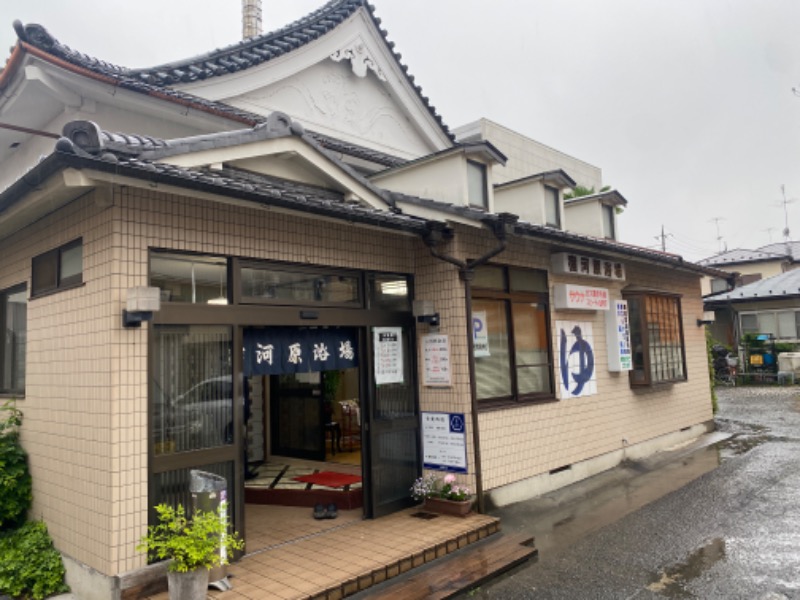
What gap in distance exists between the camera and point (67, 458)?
5574 mm

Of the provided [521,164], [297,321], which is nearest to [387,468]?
[297,321]

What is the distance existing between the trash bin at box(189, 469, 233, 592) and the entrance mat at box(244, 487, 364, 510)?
2.64 m

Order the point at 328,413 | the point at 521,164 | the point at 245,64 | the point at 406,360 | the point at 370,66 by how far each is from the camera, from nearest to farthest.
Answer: the point at 406,360 → the point at 245,64 → the point at 328,413 → the point at 370,66 → the point at 521,164

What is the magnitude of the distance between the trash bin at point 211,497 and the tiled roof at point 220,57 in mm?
5320

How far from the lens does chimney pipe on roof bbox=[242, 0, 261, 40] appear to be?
1401cm

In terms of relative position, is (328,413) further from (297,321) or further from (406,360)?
(297,321)

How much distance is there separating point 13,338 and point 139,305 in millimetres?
3480

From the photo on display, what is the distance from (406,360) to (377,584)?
10.2ft

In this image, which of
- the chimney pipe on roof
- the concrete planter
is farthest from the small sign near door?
the chimney pipe on roof

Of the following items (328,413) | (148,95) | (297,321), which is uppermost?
(148,95)

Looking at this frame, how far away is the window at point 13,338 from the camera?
684 cm

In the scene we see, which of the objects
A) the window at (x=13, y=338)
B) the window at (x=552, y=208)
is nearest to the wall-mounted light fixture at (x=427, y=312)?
the window at (x=552, y=208)

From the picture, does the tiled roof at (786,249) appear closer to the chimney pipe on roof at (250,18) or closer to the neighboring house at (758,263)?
the neighboring house at (758,263)

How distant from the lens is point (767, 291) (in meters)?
26.7
